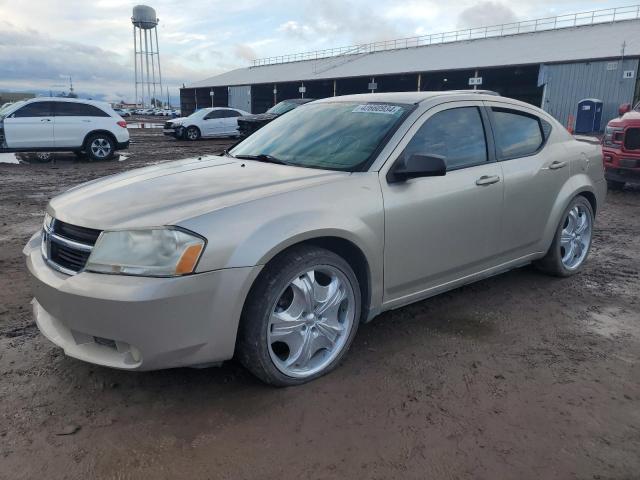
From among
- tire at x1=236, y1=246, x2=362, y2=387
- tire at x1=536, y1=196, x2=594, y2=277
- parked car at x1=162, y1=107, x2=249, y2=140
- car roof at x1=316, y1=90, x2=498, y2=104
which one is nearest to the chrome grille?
tire at x1=236, y1=246, x2=362, y2=387

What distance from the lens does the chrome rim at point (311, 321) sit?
9.53ft

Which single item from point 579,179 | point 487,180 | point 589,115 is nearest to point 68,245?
point 487,180

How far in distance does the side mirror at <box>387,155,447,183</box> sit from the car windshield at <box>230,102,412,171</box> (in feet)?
0.64

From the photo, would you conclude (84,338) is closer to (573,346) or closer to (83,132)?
(573,346)

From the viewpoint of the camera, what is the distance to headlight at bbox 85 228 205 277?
252 centimetres

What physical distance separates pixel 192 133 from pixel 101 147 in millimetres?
7978

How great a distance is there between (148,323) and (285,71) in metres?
51.9

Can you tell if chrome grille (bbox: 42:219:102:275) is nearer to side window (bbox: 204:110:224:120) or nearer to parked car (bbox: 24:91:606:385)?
parked car (bbox: 24:91:606:385)

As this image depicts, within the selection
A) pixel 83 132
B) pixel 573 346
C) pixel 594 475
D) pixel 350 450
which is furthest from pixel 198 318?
pixel 83 132

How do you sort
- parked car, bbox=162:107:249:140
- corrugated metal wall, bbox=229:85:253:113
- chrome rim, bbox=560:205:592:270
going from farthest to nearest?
corrugated metal wall, bbox=229:85:253:113, parked car, bbox=162:107:249:140, chrome rim, bbox=560:205:592:270

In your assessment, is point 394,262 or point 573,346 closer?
point 394,262

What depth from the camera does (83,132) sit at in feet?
47.2

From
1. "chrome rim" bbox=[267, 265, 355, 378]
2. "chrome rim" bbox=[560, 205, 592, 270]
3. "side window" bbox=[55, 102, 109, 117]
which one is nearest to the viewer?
"chrome rim" bbox=[267, 265, 355, 378]

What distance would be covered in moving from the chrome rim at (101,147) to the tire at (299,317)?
13.3m
